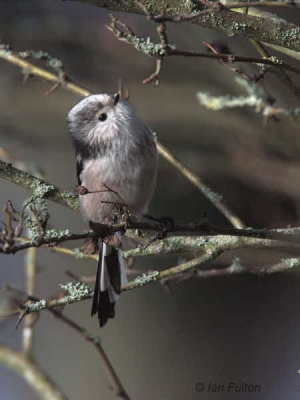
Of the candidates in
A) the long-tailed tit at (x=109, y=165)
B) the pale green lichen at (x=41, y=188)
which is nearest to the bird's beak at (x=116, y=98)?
the long-tailed tit at (x=109, y=165)

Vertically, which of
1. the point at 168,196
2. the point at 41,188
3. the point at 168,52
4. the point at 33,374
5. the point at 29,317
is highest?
the point at 168,196

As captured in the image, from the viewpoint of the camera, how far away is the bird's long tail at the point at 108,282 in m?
1.87

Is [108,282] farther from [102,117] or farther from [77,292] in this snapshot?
[102,117]

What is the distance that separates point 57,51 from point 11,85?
279 mm

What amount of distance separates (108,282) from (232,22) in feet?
2.71

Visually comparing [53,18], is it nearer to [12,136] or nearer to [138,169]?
[12,136]

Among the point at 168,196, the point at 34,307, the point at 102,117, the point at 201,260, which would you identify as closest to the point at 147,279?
the point at 201,260

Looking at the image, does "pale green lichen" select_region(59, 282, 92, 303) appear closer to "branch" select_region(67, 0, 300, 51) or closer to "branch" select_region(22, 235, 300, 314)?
"branch" select_region(22, 235, 300, 314)

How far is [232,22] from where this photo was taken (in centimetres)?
143

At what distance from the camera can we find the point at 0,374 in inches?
121

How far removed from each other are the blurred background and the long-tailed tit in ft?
2.05

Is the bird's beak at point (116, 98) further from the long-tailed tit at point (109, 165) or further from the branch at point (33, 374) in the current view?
the branch at point (33, 374)

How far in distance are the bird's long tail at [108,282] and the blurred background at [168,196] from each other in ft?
2.02

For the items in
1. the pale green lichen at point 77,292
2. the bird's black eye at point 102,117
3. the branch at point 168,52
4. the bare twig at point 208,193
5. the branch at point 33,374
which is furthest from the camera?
the branch at point 33,374
